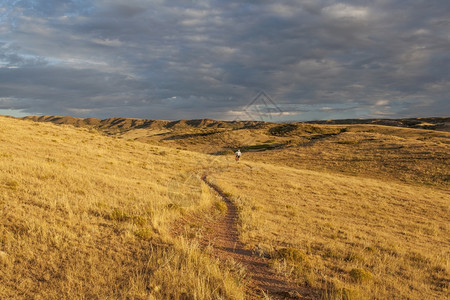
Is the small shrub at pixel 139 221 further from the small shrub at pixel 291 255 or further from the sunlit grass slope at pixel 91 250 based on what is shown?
the small shrub at pixel 291 255

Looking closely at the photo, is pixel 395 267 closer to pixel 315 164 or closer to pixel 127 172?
pixel 127 172

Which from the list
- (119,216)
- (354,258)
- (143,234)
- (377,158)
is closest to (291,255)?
(354,258)

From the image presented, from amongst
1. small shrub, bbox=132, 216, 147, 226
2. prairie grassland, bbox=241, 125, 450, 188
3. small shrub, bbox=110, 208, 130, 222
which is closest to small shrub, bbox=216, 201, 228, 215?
small shrub, bbox=132, 216, 147, 226

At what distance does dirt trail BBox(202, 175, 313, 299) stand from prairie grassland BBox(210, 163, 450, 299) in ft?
1.26

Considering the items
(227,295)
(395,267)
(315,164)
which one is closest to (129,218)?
(227,295)

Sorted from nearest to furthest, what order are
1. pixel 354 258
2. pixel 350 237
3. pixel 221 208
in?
pixel 354 258, pixel 350 237, pixel 221 208

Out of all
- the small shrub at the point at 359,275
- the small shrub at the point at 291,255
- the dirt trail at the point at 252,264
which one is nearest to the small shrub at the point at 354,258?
the small shrub at the point at 359,275

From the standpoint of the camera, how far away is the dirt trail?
6.74m

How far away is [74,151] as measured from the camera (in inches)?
1059

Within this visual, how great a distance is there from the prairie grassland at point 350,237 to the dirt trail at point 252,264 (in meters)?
0.38

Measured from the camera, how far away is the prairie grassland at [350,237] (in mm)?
7742

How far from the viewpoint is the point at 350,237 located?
13180 millimetres

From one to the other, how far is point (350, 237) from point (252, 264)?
7262 mm

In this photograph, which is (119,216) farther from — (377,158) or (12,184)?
(377,158)
